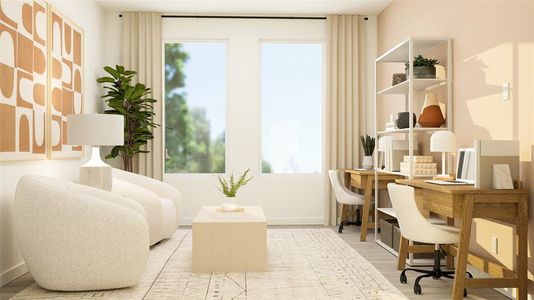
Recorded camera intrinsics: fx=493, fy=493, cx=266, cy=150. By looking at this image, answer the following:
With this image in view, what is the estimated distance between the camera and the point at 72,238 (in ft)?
10.7

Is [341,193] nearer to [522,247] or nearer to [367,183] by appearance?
[367,183]

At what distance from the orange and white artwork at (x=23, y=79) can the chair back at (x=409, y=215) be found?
114 inches

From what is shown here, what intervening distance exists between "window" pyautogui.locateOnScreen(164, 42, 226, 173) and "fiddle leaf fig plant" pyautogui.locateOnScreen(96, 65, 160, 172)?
65 centimetres

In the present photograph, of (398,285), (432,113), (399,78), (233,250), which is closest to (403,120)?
(432,113)

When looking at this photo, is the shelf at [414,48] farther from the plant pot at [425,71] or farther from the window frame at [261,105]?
the window frame at [261,105]

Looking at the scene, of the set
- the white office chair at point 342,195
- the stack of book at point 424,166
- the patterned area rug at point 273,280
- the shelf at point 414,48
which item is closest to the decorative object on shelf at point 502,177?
the patterned area rug at point 273,280

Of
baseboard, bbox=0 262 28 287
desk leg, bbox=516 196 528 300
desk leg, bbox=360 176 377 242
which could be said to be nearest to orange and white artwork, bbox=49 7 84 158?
baseboard, bbox=0 262 28 287

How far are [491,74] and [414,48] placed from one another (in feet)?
4.16

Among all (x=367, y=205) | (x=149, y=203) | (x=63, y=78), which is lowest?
(x=367, y=205)

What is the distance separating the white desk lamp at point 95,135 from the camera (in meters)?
4.27

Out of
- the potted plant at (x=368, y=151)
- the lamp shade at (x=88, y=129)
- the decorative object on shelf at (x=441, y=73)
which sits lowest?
the potted plant at (x=368, y=151)

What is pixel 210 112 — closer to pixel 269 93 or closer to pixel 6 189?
pixel 269 93

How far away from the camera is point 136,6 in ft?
20.9

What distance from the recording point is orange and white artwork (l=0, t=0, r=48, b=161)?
3637mm
